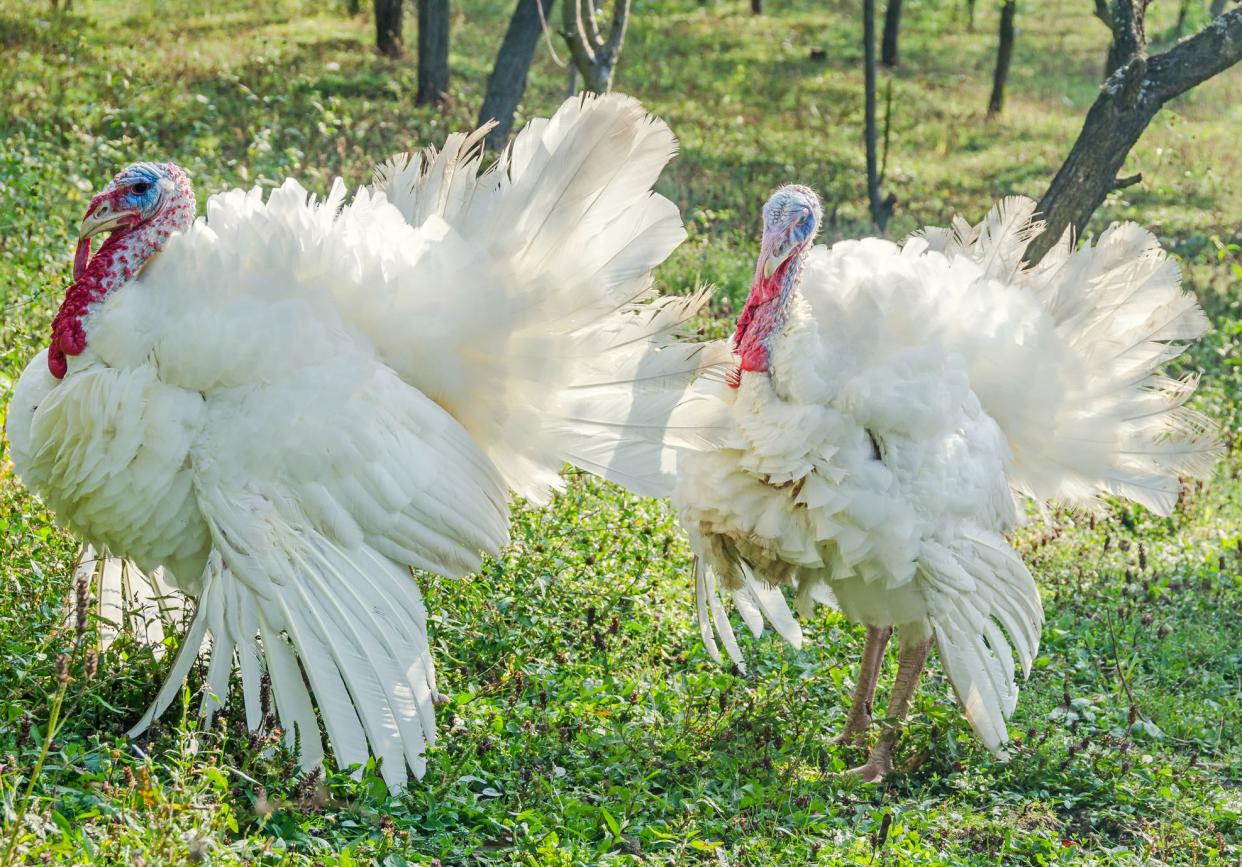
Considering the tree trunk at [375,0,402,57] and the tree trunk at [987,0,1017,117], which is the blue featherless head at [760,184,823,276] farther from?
the tree trunk at [987,0,1017,117]

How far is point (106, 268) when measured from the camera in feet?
15.6

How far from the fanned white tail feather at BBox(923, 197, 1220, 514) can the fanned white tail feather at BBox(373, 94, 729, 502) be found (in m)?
1.48

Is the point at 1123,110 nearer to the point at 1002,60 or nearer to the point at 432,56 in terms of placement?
the point at 432,56

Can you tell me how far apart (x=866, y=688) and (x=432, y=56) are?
478 inches

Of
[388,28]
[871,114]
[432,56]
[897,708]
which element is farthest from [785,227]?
[388,28]

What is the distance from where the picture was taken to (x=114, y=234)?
488 cm

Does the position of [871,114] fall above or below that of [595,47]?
below

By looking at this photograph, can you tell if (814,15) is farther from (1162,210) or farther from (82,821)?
(82,821)

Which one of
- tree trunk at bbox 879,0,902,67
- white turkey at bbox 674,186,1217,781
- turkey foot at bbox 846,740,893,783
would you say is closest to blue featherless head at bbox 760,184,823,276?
white turkey at bbox 674,186,1217,781

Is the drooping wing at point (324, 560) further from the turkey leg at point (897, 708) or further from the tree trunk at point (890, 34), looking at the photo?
the tree trunk at point (890, 34)

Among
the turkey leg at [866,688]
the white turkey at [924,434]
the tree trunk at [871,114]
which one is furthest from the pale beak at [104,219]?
the tree trunk at [871,114]

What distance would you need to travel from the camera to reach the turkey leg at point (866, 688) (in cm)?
552

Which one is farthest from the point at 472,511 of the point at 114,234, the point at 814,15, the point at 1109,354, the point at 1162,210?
the point at 814,15

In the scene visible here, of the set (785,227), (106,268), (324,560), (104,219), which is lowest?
(324,560)
